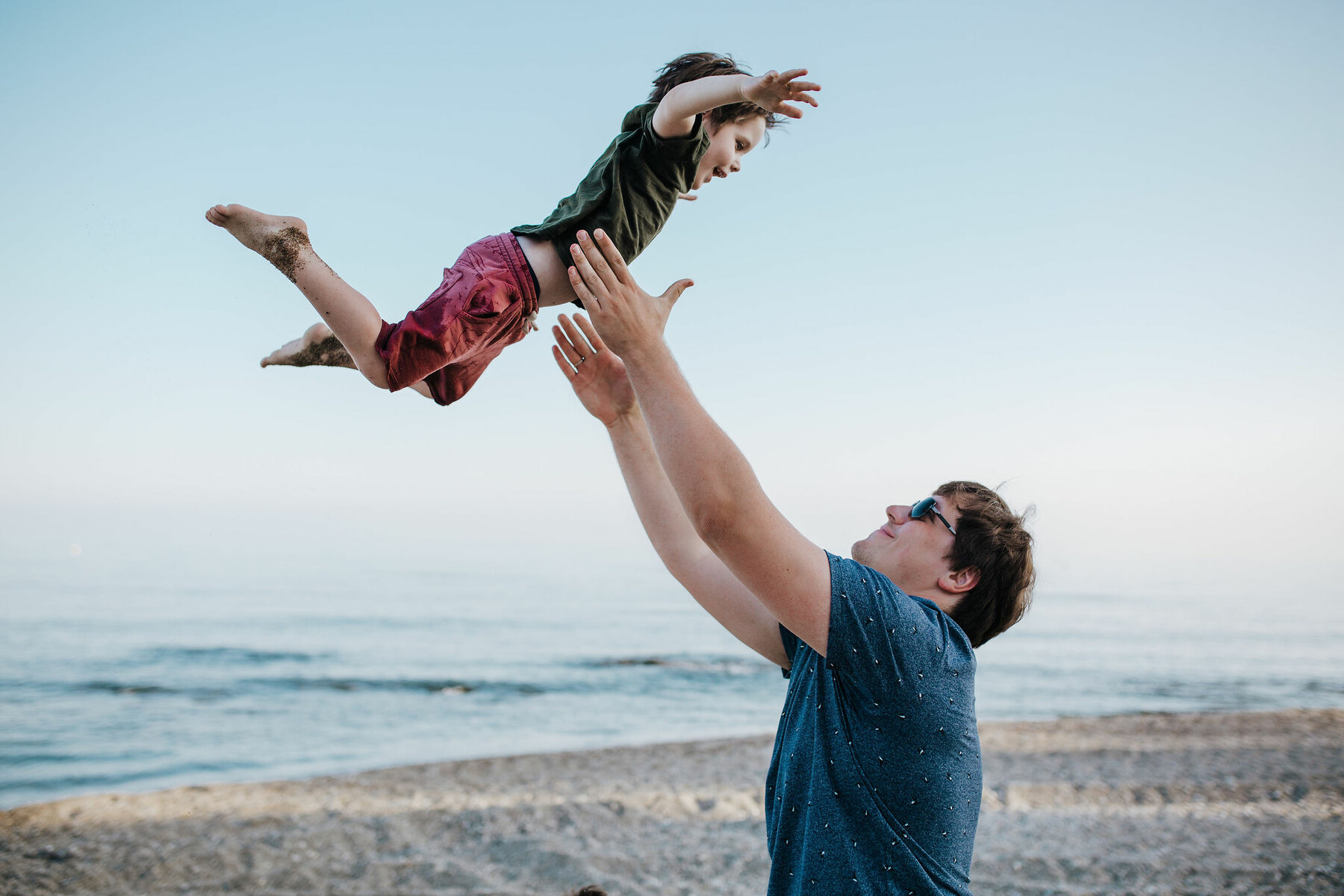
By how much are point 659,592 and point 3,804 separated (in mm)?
25197

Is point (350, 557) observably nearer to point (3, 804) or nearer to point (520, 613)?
point (520, 613)

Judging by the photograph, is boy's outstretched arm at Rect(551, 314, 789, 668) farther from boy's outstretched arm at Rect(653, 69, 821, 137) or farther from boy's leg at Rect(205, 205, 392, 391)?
boy's outstretched arm at Rect(653, 69, 821, 137)

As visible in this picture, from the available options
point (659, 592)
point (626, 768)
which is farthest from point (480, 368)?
point (659, 592)

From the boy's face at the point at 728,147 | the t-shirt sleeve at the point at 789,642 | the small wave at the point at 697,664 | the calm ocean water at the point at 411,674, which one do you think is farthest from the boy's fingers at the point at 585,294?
the small wave at the point at 697,664

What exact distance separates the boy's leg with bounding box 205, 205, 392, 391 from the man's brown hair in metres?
1.51

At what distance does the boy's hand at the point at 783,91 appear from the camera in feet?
6.14

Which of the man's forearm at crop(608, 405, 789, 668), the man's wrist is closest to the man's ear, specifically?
the man's forearm at crop(608, 405, 789, 668)

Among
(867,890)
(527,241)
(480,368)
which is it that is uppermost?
(527,241)

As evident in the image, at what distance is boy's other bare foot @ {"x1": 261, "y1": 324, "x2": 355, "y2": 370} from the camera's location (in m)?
2.54

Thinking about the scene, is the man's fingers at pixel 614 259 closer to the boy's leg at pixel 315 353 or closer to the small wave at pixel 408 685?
the boy's leg at pixel 315 353

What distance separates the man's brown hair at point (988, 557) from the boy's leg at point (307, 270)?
59.6 inches

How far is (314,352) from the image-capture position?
2568 mm

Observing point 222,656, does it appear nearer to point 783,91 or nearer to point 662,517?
point 662,517

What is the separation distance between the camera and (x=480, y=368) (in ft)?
8.57
